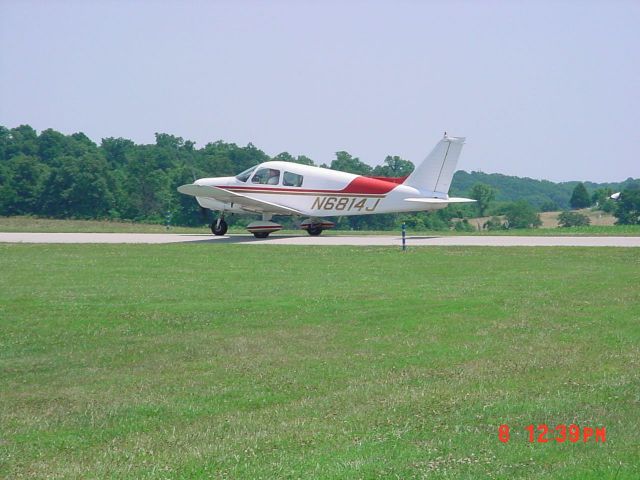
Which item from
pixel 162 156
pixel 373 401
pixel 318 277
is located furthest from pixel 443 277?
pixel 162 156

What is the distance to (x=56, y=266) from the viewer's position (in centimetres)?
2244

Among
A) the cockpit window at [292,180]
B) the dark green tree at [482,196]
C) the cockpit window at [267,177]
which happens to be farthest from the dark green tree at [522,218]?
the cockpit window at [267,177]

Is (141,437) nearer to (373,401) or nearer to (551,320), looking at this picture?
(373,401)

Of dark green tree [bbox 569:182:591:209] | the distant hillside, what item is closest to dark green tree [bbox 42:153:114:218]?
dark green tree [bbox 569:182:591:209]

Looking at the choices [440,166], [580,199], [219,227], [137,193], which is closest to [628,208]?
[440,166]

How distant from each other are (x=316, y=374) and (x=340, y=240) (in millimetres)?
21346

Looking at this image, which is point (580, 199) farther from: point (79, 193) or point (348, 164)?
point (79, 193)

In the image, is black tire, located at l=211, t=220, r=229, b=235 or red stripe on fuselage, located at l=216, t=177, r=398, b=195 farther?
black tire, located at l=211, t=220, r=229, b=235

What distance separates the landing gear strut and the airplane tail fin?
7.60m

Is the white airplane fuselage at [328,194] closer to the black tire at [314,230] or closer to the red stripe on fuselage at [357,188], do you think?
the red stripe on fuselage at [357,188]

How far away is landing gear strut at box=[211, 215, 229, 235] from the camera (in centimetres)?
3491
